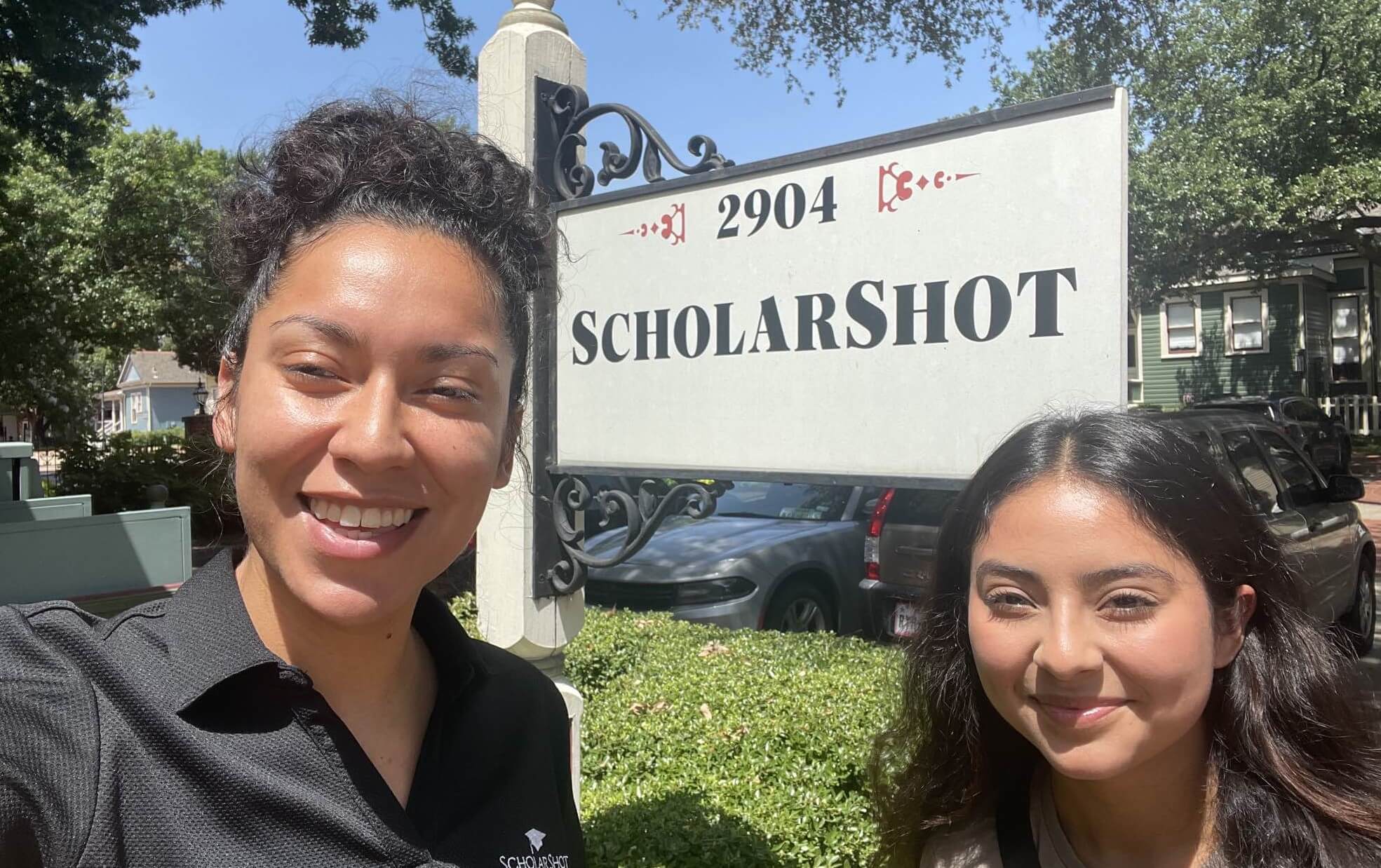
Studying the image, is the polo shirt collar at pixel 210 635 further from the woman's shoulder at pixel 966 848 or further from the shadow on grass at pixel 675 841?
the shadow on grass at pixel 675 841

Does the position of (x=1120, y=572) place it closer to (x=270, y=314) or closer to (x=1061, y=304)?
(x=1061, y=304)

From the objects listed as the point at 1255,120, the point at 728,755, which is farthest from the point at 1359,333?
the point at 728,755

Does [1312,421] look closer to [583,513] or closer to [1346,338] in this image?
[1346,338]

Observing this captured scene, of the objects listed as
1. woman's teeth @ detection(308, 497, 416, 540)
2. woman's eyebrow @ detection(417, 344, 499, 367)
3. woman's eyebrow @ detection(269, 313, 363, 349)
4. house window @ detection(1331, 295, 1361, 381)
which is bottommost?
woman's teeth @ detection(308, 497, 416, 540)

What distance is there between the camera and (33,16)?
7156 millimetres

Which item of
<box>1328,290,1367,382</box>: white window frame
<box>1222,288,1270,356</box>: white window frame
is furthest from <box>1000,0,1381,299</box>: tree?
<box>1328,290,1367,382</box>: white window frame

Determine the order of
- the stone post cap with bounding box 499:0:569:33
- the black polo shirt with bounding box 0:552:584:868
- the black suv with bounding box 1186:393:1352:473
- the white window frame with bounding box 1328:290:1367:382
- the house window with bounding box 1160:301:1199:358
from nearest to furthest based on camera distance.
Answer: the black polo shirt with bounding box 0:552:584:868 → the stone post cap with bounding box 499:0:569:33 → the black suv with bounding box 1186:393:1352:473 → the white window frame with bounding box 1328:290:1367:382 → the house window with bounding box 1160:301:1199:358

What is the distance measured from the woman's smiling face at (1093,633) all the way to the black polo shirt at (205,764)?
2.36 feet

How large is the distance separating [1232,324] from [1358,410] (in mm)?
3466

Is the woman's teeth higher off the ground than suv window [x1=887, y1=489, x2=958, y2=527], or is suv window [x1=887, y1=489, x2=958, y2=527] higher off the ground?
the woman's teeth

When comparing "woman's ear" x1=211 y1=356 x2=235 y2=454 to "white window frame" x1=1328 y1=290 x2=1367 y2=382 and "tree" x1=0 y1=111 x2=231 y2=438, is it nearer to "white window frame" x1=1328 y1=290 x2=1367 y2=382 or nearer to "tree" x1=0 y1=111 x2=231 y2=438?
"tree" x1=0 y1=111 x2=231 y2=438

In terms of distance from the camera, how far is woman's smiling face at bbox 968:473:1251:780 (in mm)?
1337

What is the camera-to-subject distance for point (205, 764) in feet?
3.19

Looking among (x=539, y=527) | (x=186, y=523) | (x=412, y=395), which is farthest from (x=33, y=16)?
(x=412, y=395)
